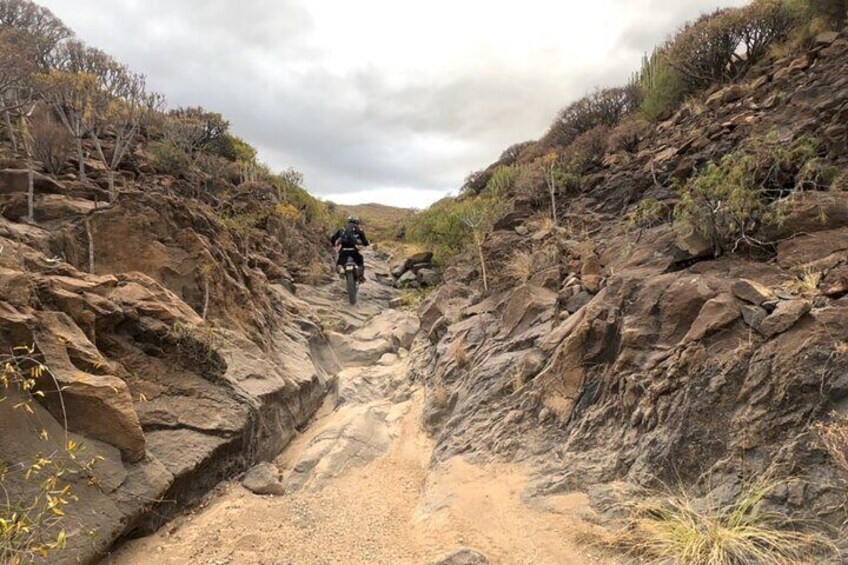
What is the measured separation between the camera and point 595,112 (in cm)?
1759

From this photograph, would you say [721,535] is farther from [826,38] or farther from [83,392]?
[826,38]

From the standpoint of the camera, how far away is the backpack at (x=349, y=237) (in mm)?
15430

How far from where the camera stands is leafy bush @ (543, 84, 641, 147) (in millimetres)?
17094

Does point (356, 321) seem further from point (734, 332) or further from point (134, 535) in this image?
point (734, 332)

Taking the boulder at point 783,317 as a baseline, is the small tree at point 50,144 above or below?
above

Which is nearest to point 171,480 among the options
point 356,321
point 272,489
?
point 272,489

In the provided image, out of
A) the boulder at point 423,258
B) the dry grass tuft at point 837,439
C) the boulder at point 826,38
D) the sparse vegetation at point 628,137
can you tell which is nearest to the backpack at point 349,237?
the boulder at point 423,258

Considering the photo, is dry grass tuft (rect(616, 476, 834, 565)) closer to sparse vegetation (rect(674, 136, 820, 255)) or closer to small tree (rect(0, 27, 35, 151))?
sparse vegetation (rect(674, 136, 820, 255))

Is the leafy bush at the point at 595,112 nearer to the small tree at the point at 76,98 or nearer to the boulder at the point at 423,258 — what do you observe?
the boulder at the point at 423,258

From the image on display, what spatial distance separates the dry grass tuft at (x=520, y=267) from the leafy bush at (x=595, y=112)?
369 inches

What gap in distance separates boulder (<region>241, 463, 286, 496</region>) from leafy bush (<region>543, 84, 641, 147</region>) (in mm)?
15393

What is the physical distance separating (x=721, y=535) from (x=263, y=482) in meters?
4.62

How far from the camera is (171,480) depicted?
476cm

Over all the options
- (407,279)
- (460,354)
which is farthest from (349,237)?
(460,354)
